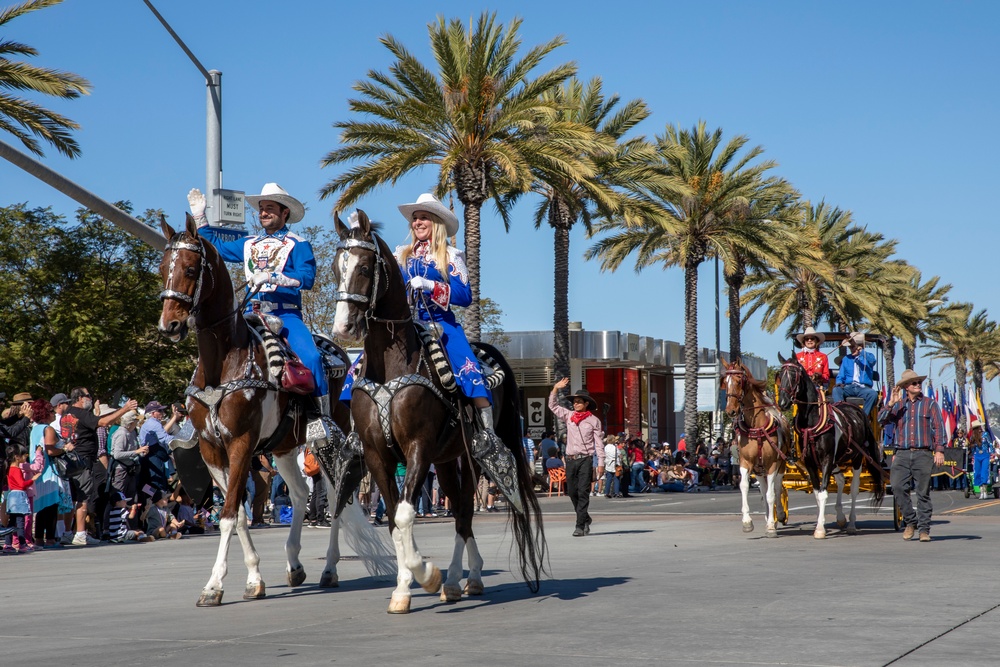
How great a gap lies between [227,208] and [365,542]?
26.7 ft

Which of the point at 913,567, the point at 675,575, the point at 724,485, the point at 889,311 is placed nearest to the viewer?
the point at 675,575

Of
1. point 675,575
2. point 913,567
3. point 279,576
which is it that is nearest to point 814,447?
point 913,567

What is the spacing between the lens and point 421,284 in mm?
8617

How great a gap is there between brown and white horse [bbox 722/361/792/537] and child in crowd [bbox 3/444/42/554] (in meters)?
9.75

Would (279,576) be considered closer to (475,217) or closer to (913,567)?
(913,567)

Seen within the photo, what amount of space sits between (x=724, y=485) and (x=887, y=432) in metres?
26.8

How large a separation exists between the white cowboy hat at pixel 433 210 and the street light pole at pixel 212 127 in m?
8.71

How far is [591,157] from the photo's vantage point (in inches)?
1328

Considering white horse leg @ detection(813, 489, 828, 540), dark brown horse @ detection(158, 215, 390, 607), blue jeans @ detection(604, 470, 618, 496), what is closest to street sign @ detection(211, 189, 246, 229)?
dark brown horse @ detection(158, 215, 390, 607)

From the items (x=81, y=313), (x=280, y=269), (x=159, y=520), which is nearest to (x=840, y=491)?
(x=159, y=520)

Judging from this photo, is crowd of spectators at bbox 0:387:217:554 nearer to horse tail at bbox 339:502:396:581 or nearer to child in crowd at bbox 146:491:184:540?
child in crowd at bbox 146:491:184:540

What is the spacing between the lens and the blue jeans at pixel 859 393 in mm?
18531

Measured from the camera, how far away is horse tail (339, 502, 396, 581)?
10414 mm

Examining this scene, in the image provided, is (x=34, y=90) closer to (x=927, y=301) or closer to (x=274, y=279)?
(x=274, y=279)
